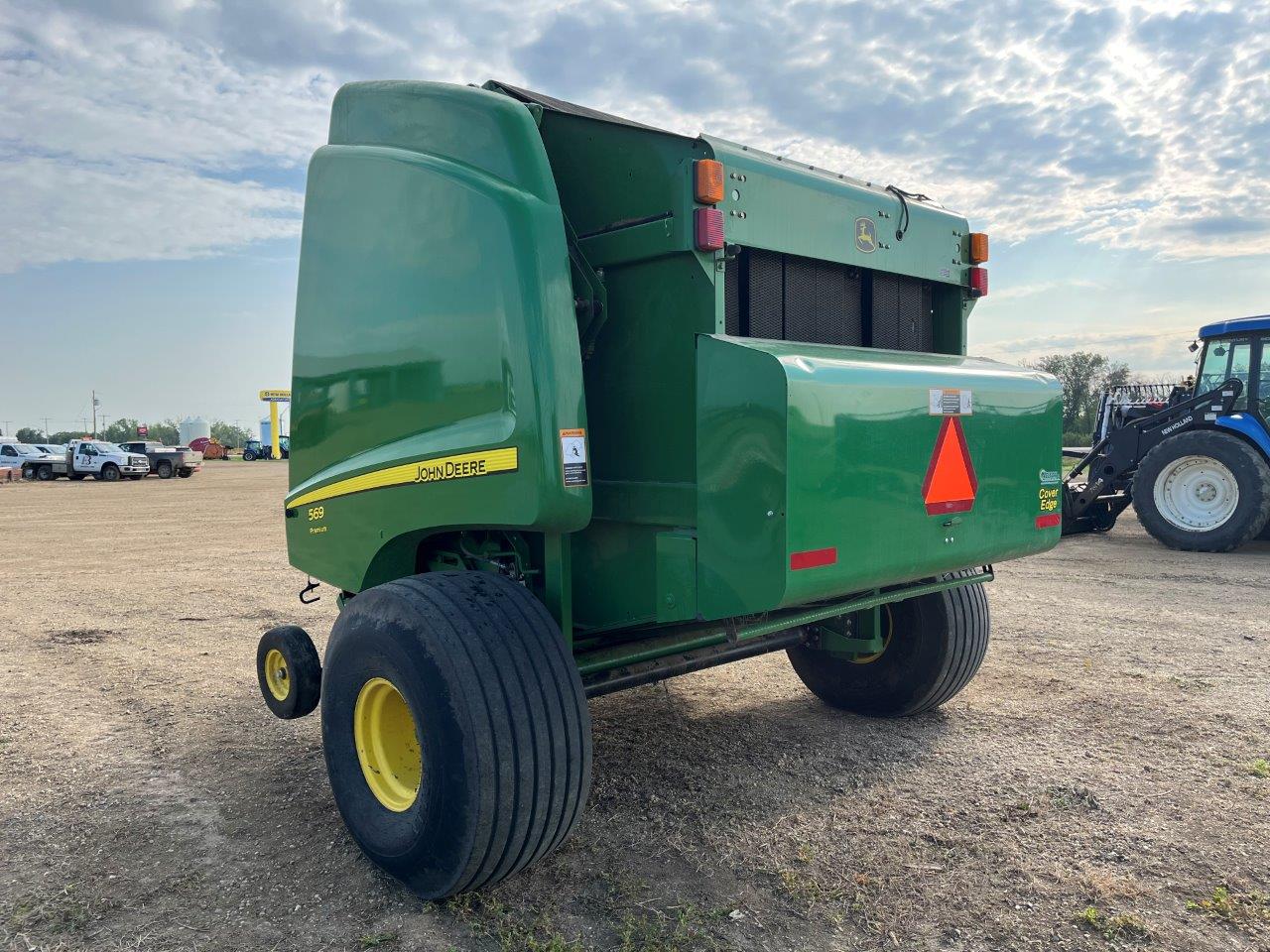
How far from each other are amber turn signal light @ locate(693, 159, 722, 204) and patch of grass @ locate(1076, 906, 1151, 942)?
241cm

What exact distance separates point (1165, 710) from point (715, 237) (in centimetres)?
348

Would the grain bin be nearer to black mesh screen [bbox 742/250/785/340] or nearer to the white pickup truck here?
the white pickup truck

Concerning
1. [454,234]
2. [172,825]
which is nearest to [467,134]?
[454,234]

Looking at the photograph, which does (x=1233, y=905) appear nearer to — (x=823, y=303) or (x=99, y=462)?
(x=823, y=303)

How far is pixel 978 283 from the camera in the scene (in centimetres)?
413

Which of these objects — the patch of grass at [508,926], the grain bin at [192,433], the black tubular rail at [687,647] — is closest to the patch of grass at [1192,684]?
the black tubular rail at [687,647]

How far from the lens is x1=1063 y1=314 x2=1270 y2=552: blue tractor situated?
10.2 metres

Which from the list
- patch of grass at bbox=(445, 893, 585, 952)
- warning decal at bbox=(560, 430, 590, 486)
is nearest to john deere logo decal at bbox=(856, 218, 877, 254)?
warning decal at bbox=(560, 430, 590, 486)

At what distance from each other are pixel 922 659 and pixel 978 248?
186 cm

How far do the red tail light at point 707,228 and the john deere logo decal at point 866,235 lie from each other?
87 cm

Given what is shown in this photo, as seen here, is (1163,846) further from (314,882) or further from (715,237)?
(314,882)

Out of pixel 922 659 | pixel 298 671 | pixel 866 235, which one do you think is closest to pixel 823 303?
pixel 866 235

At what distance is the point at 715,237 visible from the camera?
117 inches

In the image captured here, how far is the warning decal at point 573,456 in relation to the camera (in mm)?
2939
